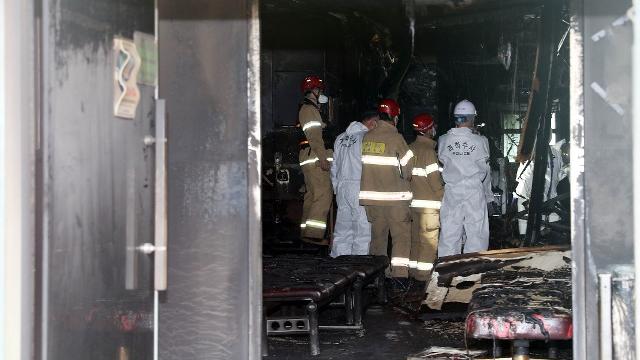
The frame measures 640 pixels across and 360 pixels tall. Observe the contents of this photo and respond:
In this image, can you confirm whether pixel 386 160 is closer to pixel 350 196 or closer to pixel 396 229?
pixel 396 229

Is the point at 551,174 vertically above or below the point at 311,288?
above

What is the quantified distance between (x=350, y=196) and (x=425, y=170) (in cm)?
95

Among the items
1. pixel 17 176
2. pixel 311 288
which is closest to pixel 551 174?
pixel 311 288

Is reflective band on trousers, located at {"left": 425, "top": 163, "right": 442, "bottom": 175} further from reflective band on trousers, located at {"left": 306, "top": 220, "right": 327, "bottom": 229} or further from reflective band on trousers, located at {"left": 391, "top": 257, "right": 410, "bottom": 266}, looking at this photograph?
reflective band on trousers, located at {"left": 306, "top": 220, "right": 327, "bottom": 229}

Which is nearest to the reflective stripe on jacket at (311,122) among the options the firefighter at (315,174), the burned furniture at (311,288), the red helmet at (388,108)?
the firefighter at (315,174)

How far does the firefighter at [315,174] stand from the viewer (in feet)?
34.9

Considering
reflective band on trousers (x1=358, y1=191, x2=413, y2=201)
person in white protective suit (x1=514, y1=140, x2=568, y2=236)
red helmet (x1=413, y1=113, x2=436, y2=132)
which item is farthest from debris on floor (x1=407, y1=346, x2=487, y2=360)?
person in white protective suit (x1=514, y1=140, x2=568, y2=236)

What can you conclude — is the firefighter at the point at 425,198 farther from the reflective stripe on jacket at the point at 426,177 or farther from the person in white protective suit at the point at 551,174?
the person in white protective suit at the point at 551,174

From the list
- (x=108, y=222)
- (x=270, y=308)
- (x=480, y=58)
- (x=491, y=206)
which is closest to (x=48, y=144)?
(x=108, y=222)

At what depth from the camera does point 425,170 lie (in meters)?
10.0

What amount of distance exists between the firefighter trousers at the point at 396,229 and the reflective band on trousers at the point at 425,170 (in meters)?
0.45

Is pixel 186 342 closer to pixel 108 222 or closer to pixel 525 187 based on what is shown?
pixel 108 222

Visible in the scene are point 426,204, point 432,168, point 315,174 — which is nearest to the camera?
point 432,168

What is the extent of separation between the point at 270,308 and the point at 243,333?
2.65 meters
